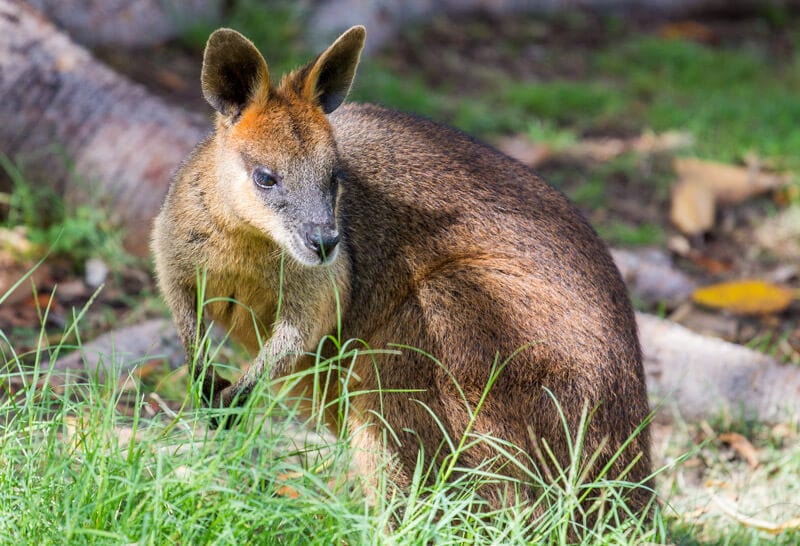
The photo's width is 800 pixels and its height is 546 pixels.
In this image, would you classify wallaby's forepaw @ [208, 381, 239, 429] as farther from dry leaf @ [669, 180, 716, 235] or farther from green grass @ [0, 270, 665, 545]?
dry leaf @ [669, 180, 716, 235]

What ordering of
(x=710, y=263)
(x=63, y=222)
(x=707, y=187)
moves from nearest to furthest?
(x=63, y=222), (x=710, y=263), (x=707, y=187)

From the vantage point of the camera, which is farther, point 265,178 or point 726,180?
point 726,180

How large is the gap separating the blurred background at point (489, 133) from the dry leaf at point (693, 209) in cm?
1

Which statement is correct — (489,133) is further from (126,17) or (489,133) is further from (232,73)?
(232,73)

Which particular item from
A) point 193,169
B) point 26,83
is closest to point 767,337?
point 193,169

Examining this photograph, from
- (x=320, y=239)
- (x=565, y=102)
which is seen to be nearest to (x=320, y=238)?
(x=320, y=239)

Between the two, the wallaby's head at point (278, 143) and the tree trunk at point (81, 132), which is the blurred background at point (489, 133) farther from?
the wallaby's head at point (278, 143)

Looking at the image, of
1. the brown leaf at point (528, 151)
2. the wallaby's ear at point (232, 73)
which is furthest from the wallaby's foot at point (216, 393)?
the brown leaf at point (528, 151)

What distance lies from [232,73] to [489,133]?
399cm

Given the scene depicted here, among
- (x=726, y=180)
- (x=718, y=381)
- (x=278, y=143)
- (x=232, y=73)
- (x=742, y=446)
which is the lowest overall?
(x=742, y=446)

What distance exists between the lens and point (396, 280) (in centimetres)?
378

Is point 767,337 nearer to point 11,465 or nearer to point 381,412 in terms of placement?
point 381,412

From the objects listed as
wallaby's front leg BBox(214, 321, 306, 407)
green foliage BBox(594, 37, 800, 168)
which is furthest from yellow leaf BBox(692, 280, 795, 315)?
wallaby's front leg BBox(214, 321, 306, 407)

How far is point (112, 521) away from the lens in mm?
2670
